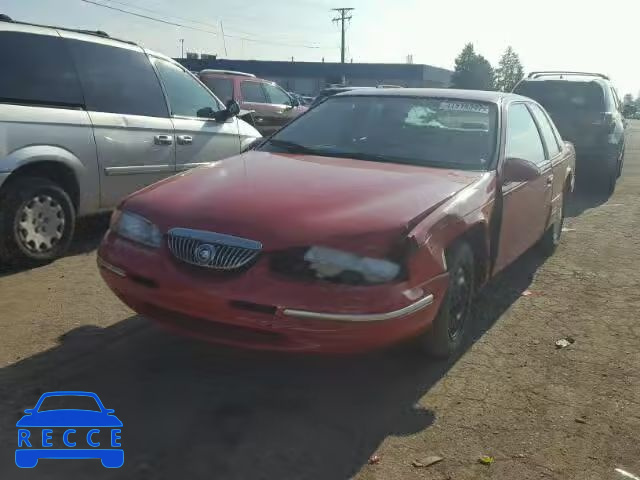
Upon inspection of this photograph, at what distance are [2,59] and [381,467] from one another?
13.8 feet

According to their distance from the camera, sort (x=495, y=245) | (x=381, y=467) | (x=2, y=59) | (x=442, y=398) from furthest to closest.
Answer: (x=2, y=59) < (x=495, y=245) < (x=442, y=398) < (x=381, y=467)

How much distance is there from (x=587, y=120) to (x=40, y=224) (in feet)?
27.0

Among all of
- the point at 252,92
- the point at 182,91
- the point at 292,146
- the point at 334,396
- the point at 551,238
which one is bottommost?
the point at 334,396

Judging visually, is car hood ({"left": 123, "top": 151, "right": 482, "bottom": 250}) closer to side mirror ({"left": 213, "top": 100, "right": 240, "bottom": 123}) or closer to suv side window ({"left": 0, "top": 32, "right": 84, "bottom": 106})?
suv side window ({"left": 0, "top": 32, "right": 84, "bottom": 106})

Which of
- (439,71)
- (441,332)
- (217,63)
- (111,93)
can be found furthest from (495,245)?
(439,71)

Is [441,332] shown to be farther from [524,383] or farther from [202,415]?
[202,415]

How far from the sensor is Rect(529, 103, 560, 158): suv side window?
5672mm

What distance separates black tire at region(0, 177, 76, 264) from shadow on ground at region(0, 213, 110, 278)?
0.35 ft

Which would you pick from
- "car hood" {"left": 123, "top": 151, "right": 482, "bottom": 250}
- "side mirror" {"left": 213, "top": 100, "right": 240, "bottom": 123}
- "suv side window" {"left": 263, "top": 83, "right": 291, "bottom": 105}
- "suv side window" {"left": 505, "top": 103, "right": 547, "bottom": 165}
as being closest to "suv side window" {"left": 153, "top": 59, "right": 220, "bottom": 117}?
"side mirror" {"left": 213, "top": 100, "right": 240, "bottom": 123}

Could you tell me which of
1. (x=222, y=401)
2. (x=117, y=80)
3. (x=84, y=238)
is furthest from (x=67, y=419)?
(x=117, y=80)

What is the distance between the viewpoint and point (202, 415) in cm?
300

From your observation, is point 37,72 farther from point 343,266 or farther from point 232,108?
point 343,266

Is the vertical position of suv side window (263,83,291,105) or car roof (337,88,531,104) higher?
car roof (337,88,531,104)

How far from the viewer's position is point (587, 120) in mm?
9922
